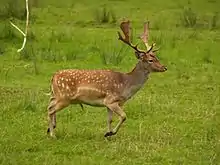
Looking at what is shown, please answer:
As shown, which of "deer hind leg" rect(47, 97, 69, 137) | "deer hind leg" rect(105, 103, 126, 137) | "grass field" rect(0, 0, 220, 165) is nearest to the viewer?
"grass field" rect(0, 0, 220, 165)

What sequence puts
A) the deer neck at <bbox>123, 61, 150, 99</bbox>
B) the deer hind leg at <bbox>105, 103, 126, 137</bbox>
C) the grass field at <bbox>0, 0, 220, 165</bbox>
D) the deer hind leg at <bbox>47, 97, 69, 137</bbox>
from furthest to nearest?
1. the deer neck at <bbox>123, 61, 150, 99</bbox>
2. the deer hind leg at <bbox>47, 97, 69, 137</bbox>
3. the deer hind leg at <bbox>105, 103, 126, 137</bbox>
4. the grass field at <bbox>0, 0, 220, 165</bbox>

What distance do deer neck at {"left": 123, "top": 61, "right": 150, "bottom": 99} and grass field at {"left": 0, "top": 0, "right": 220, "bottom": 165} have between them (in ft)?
1.84

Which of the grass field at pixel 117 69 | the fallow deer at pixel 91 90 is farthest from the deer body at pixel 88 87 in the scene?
the grass field at pixel 117 69

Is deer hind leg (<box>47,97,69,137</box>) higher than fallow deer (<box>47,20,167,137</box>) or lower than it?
lower

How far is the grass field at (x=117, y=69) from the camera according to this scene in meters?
8.84

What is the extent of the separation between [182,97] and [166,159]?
4.00m

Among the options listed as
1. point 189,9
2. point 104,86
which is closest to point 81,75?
point 104,86

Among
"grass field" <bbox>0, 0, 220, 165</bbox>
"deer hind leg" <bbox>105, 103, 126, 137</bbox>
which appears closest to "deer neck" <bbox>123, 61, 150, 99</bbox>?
"deer hind leg" <bbox>105, 103, 126, 137</bbox>

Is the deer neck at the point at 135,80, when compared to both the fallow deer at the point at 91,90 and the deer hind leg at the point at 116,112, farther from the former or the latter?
the deer hind leg at the point at 116,112

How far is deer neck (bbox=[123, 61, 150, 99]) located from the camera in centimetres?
966

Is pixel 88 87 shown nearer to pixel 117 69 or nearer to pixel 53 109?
pixel 53 109

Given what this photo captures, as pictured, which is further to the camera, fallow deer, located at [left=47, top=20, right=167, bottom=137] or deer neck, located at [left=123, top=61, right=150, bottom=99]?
deer neck, located at [left=123, top=61, right=150, bottom=99]

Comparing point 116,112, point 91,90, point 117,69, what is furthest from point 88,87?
point 117,69

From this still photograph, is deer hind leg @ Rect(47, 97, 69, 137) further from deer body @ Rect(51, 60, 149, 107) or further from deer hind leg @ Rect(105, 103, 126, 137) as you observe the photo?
deer hind leg @ Rect(105, 103, 126, 137)
